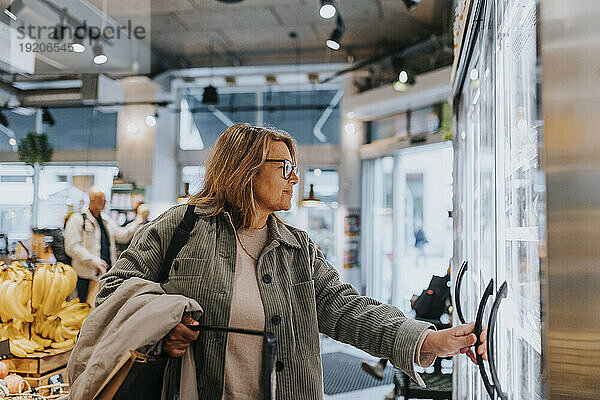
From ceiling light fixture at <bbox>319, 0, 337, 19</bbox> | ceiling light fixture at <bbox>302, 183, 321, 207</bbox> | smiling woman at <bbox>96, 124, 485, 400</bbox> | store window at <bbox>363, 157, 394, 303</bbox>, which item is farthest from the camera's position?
store window at <bbox>363, 157, 394, 303</bbox>

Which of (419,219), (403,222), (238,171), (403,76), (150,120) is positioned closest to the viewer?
(238,171)

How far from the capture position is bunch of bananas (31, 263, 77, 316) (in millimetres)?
2822

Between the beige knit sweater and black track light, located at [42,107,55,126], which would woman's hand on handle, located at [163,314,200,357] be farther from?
black track light, located at [42,107,55,126]

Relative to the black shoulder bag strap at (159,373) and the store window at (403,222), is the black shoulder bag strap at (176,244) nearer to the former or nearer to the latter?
the black shoulder bag strap at (159,373)

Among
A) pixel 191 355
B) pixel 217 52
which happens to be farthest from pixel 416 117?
pixel 191 355

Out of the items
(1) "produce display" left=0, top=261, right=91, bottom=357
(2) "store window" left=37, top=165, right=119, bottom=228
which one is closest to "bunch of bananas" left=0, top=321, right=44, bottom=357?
(1) "produce display" left=0, top=261, right=91, bottom=357

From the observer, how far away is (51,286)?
2912mm

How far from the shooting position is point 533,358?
102cm

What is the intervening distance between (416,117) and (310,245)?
4702 millimetres

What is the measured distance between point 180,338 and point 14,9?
8.35 feet

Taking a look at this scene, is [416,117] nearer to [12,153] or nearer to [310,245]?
[12,153]

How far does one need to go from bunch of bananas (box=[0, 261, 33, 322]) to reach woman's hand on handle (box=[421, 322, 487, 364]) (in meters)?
2.20

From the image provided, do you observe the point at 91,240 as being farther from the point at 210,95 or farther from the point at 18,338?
the point at 210,95

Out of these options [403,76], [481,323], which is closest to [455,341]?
[481,323]
